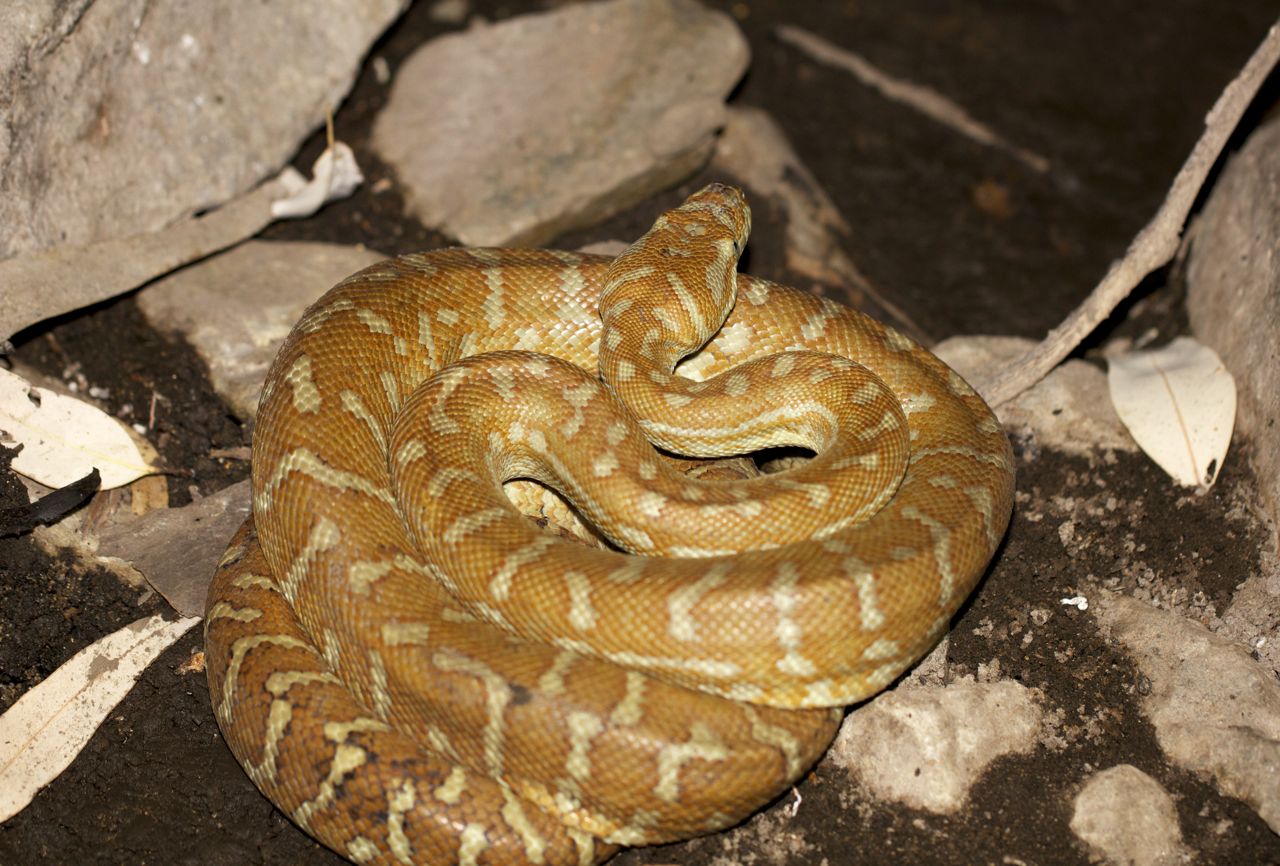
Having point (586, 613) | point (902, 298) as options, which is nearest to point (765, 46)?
point (902, 298)

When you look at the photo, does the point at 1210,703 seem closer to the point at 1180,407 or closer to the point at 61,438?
the point at 1180,407

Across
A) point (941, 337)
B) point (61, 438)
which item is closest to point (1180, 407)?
point (941, 337)

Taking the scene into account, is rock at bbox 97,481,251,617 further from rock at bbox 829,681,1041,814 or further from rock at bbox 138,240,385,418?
rock at bbox 829,681,1041,814

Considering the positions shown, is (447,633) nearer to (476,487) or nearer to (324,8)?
(476,487)

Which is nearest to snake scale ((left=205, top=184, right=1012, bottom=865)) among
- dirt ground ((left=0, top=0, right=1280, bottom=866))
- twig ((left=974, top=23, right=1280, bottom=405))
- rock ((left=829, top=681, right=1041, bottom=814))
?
rock ((left=829, top=681, right=1041, bottom=814))

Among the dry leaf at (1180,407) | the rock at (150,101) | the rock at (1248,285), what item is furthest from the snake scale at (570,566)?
the rock at (150,101)
